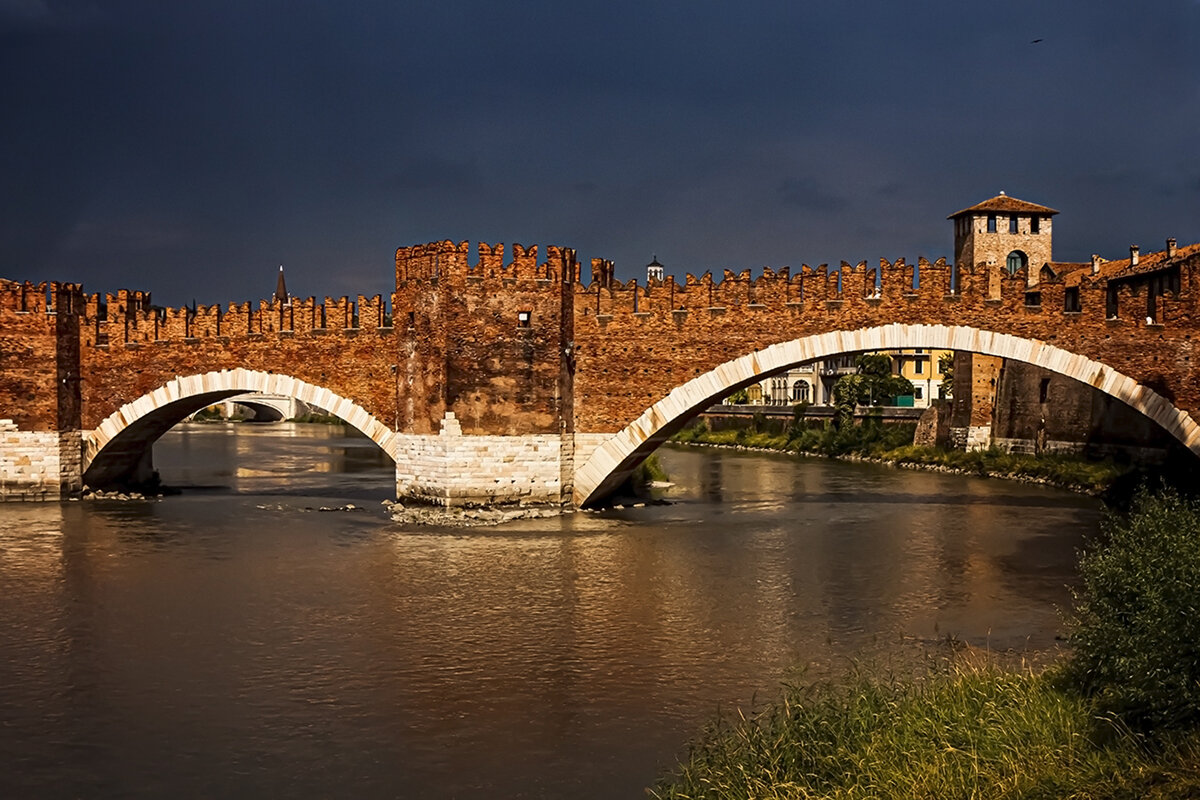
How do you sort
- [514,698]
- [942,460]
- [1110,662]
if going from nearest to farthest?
[1110,662], [514,698], [942,460]

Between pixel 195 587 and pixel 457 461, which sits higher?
pixel 457 461

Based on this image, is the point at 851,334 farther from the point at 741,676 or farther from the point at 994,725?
the point at 994,725

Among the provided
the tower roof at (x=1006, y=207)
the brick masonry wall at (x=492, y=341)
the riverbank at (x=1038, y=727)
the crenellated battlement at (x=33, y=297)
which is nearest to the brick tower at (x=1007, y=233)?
the tower roof at (x=1006, y=207)

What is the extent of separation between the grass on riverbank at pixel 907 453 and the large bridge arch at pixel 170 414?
16.4 meters

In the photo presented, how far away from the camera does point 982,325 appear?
19844 millimetres

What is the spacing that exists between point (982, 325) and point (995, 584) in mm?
5937

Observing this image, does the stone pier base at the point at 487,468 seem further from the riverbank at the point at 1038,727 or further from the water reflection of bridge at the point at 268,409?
the water reflection of bridge at the point at 268,409

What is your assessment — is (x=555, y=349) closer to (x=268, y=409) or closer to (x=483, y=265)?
(x=483, y=265)

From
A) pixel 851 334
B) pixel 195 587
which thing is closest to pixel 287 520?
pixel 195 587

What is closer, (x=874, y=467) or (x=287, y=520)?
(x=287, y=520)

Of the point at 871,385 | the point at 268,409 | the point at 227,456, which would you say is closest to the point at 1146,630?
the point at 227,456

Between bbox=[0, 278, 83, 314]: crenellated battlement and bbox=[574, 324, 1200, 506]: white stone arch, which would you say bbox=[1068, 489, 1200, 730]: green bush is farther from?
bbox=[0, 278, 83, 314]: crenellated battlement

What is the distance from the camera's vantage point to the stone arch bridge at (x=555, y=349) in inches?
775

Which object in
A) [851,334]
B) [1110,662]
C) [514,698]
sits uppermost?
[851,334]
